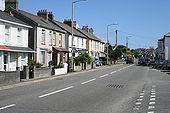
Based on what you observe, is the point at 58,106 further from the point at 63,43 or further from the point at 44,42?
the point at 63,43

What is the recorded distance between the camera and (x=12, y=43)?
2766 centimetres

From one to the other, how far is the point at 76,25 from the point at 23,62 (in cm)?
3001

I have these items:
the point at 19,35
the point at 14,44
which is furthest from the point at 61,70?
the point at 19,35

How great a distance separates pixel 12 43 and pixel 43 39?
25.4 ft

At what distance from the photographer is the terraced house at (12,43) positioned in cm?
2569

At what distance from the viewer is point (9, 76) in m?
18.2

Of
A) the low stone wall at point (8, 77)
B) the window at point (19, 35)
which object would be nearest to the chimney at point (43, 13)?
the window at point (19, 35)

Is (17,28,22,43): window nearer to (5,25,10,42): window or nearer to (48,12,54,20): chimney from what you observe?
(5,25,10,42): window

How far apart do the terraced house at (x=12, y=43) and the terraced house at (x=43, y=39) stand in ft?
7.39

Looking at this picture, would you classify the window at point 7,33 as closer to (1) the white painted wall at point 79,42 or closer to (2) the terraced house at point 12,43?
(2) the terraced house at point 12,43

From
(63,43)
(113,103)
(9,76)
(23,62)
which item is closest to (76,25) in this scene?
(63,43)

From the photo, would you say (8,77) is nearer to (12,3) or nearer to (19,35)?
(19,35)

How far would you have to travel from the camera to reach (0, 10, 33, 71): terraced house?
84.3 feet

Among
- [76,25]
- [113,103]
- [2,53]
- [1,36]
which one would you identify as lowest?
[113,103]
